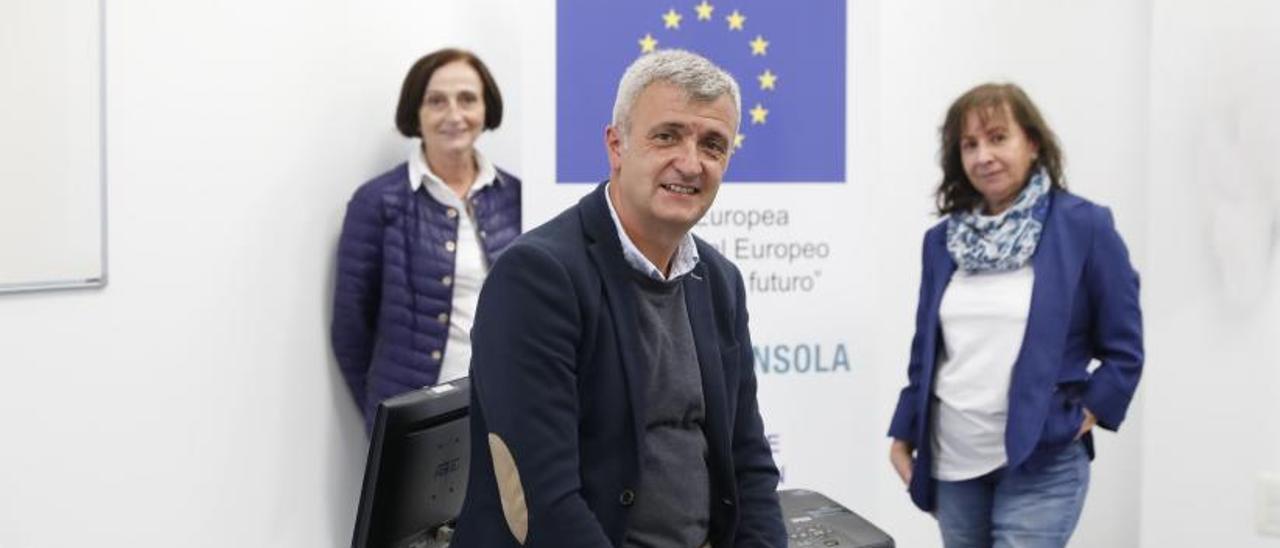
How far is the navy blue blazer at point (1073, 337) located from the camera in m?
2.56

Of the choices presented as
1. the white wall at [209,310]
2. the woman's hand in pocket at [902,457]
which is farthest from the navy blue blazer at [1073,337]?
the white wall at [209,310]

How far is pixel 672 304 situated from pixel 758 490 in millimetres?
307

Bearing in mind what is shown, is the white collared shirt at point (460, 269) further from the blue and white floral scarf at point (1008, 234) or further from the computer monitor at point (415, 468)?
the computer monitor at point (415, 468)

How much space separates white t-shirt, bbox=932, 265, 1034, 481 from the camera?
2627mm

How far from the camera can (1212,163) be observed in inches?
139

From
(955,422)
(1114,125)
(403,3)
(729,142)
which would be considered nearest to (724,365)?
(729,142)

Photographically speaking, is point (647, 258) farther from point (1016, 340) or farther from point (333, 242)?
point (333, 242)

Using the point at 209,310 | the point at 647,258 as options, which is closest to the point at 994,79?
the point at 209,310

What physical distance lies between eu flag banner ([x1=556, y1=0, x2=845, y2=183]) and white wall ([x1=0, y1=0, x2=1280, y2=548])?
6 centimetres

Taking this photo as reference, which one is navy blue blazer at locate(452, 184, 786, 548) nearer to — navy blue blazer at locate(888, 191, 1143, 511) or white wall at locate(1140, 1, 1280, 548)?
navy blue blazer at locate(888, 191, 1143, 511)

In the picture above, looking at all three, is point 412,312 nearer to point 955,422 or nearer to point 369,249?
point 369,249

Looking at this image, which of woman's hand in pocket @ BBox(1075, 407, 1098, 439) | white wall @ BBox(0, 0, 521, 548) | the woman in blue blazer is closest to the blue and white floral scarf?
the woman in blue blazer

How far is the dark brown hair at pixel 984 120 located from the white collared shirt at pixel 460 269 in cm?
115

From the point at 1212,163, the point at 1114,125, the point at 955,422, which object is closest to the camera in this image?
the point at 955,422
